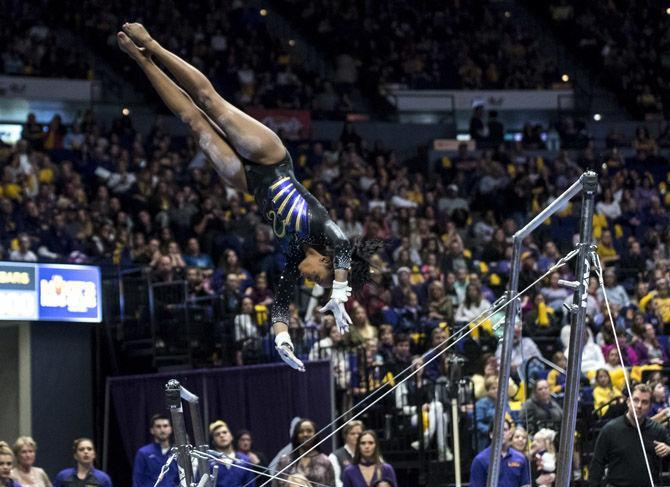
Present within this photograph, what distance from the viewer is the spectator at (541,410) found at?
1095 centimetres

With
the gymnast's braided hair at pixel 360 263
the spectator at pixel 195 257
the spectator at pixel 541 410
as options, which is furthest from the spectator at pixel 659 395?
the spectator at pixel 195 257

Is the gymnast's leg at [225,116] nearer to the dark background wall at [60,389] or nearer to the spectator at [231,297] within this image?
the spectator at [231,297]

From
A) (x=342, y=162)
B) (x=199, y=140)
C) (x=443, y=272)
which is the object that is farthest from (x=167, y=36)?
(x=199, y=140)

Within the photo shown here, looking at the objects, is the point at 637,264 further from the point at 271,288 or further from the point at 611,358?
the point at 271,288

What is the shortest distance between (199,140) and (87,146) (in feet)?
36.0

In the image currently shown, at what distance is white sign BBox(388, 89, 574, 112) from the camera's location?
23.8 metres

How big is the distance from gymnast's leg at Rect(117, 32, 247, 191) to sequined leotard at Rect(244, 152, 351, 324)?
0.30ft

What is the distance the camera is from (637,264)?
1667 cm

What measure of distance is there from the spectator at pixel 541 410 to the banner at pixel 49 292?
462 cm

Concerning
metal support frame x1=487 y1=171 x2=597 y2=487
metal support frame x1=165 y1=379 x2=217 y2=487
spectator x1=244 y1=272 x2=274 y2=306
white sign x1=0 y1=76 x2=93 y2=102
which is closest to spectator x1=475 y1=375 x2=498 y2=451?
spectator x1=244 y1=272 x2=274 y2=306

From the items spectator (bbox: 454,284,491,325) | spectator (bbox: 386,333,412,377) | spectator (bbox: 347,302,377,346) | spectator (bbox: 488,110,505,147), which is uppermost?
spectator (bbox: 488,110,505,147)

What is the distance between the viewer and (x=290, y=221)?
6426mm

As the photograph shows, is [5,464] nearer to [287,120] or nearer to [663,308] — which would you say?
[663,308]

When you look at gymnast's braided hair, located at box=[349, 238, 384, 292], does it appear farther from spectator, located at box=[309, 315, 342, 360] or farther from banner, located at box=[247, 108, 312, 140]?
banner, located at box=[247, 108, 312, 140]
